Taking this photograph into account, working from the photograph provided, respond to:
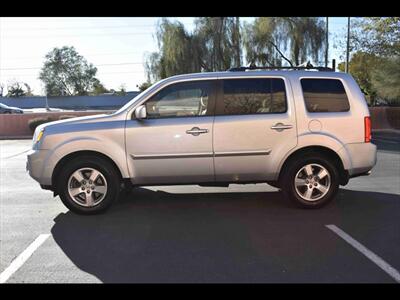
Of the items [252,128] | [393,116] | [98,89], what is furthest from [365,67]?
[98,89]

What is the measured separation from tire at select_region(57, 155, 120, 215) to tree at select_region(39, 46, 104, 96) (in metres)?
82.8

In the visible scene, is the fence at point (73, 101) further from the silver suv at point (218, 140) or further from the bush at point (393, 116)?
the silver suv at point (218, 140)

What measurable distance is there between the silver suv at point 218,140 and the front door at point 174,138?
0.01m

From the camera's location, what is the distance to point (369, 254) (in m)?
4.03

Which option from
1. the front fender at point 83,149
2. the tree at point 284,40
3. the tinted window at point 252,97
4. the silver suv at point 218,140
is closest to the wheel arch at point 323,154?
the silver suv at point 218,140

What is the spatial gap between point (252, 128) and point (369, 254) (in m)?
2.23

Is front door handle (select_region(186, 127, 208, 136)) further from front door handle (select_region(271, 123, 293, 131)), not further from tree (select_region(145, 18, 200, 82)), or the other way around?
tree (select_region(145, 18, 200, 82))

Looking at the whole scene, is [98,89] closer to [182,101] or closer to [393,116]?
[393,116]

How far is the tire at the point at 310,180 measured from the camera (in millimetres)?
5574

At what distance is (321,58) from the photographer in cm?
3247

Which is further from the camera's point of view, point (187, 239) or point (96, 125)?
point (96, 125)
